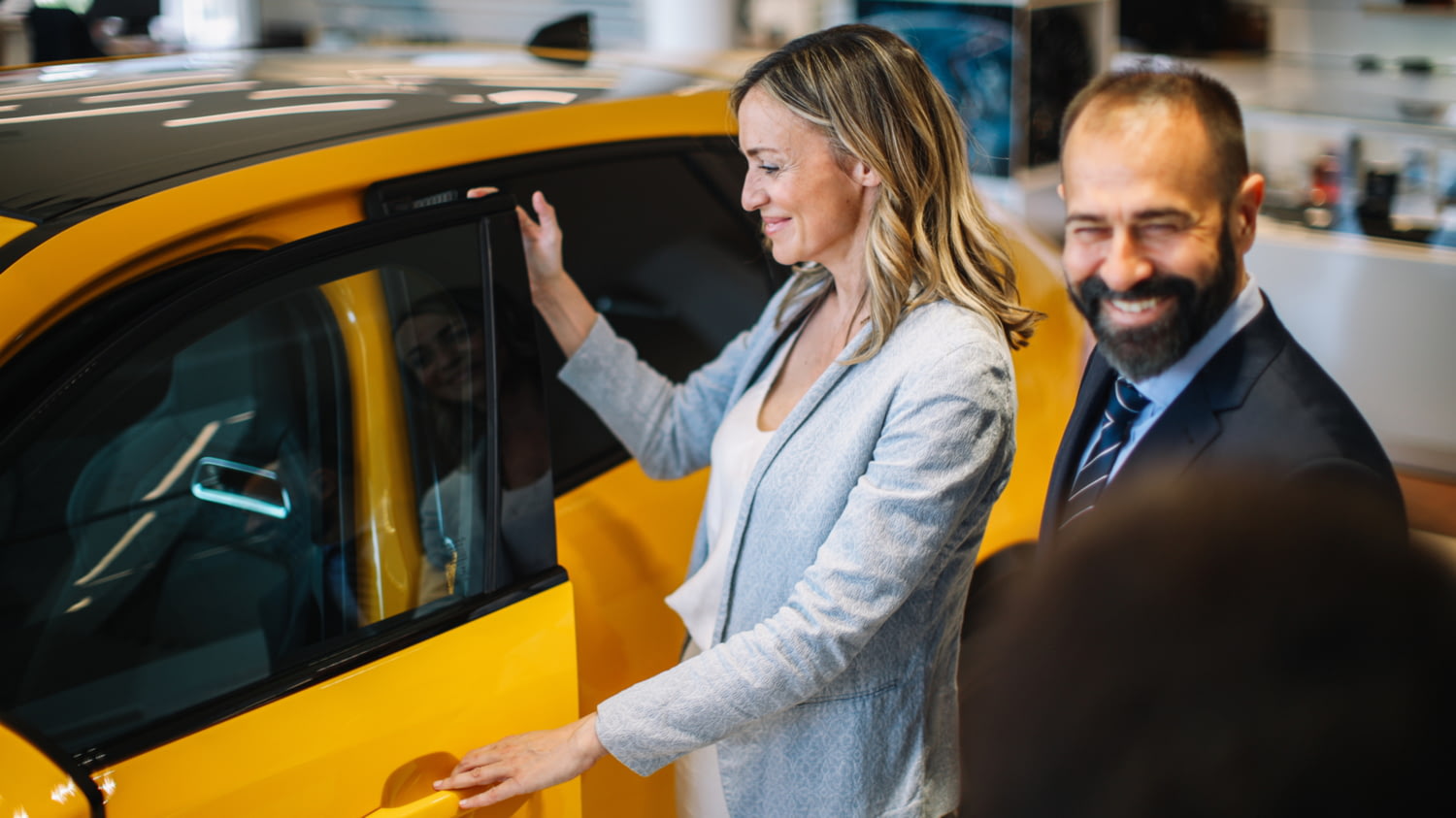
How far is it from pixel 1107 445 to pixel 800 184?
1.44 feet

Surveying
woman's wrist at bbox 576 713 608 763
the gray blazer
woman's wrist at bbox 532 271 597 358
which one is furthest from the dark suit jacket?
woman's wrist at bbox 532 271 597 358

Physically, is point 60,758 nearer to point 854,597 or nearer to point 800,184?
point 854,597

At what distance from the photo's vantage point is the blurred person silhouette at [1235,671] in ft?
1.49

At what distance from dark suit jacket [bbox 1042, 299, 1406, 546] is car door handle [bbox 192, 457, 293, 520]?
0.96m

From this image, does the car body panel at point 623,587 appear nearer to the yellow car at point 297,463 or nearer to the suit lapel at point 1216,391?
the yellow car at point 297,463

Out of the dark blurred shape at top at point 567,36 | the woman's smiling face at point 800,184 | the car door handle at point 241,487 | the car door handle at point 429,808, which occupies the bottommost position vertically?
the car door handle at point 429,808

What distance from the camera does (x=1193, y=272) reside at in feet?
3.22

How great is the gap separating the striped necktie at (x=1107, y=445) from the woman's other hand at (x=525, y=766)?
0.55 m

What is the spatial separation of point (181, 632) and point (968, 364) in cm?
97

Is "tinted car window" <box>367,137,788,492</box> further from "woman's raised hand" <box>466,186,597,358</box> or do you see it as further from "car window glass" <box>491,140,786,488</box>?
"woman's raised hand" <box>466,186,597,358</box>

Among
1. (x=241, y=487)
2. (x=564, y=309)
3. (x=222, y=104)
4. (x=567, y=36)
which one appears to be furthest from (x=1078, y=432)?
(x=567, y=36)

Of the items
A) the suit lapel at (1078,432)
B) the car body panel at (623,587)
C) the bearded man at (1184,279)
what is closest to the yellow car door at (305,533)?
the car body panel at (623,587)

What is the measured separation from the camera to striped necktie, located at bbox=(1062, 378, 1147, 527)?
1138 mm

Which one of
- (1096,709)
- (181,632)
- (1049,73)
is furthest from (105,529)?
(1049,73)
